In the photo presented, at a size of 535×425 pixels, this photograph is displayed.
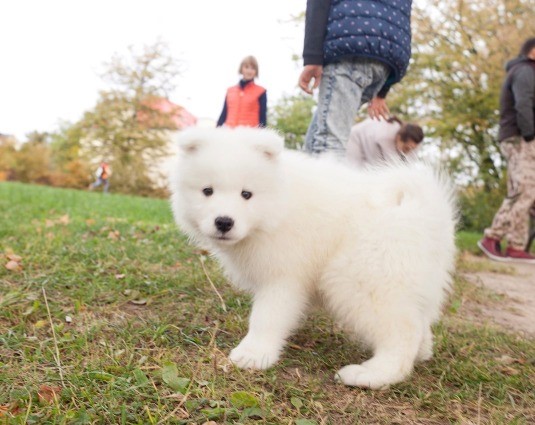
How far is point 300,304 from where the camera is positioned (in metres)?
2.35

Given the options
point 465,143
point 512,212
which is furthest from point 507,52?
point 512,212

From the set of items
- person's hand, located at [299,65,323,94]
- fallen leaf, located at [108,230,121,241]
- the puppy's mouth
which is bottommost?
fallen leaf, located at [108,230,121,241]

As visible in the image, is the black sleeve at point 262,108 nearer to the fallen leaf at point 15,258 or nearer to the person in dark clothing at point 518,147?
the person in dark clothing at point 518,147

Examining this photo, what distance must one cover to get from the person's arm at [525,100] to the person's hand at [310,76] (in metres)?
4.34

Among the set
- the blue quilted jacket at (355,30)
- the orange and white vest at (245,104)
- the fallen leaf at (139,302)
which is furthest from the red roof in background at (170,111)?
the fallen leaf at (139,302)

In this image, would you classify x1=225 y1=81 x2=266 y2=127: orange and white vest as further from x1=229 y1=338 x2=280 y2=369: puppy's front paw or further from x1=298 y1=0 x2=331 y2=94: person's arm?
x1=229 y1=338 x2=280 y2=369: puppy's front paw

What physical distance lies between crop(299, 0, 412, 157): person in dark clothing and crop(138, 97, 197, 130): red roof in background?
32899 millimetres

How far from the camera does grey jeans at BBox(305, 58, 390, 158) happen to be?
10.9ft

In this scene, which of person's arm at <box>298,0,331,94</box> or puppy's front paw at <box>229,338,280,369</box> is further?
person's arm at <box>298,0,331,94</box>

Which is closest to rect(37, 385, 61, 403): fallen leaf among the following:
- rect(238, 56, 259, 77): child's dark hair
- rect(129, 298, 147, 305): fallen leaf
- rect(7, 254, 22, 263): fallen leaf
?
rect(129, 298, 147, 305): fallen leaf

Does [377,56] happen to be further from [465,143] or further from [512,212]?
[465,143]

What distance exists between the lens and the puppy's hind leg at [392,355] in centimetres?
220

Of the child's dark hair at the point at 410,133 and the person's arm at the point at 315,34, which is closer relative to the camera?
the person's arm at the point at 315,34

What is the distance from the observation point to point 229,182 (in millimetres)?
2244
